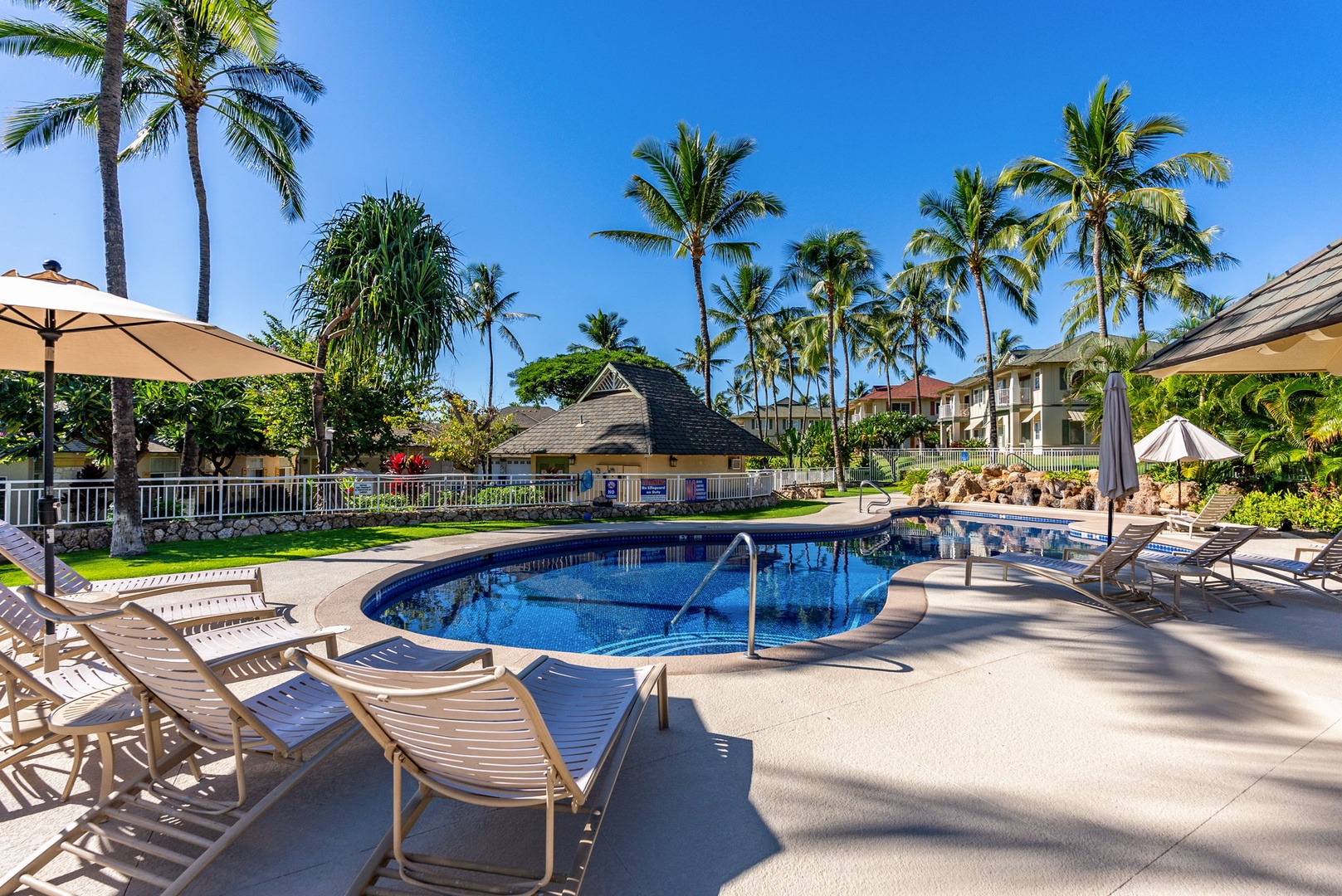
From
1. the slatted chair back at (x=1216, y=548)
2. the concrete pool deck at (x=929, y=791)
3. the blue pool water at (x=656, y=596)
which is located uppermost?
the slatted chair back at (x=1216, y=548)

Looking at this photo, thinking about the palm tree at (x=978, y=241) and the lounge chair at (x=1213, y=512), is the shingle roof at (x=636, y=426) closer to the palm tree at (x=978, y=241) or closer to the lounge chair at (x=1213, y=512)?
the palm tree at (x=978, y=241)

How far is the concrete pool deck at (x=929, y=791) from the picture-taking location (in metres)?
2.30

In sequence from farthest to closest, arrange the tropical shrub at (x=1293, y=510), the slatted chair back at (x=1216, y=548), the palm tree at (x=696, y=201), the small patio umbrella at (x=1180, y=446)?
the palm tree at (x=696, y=201) → the tropical shrub at (x=1293, y=510) → the small patio umbrella at (x=1180, y=446) → the slatted chair back at (x=1216, y=548)

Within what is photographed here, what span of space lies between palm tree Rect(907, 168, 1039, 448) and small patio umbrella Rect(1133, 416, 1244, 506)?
11.8 meters

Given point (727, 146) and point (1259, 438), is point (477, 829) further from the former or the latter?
point (727, 146)

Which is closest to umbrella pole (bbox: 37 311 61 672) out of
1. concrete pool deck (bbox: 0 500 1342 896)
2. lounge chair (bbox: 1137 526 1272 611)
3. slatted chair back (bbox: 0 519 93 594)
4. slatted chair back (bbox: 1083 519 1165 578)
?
slatted chair back (bbox: 0 519 93 594)

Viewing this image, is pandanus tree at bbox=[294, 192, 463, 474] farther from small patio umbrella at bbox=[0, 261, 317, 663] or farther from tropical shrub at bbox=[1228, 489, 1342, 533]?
tropical shrub at bbox=[1228, 489, 1342, 533]

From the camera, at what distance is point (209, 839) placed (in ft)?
7.55

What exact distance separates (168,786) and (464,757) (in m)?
1.53

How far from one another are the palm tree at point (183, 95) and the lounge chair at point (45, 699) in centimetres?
1313

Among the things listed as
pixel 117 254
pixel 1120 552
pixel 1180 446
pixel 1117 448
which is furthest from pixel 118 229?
pixel 1180 446

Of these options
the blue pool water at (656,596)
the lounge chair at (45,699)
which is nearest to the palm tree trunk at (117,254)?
the blue pool water at (656,596)

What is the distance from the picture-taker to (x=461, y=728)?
1954 mm

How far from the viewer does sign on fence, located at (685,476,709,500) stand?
19.3 m
